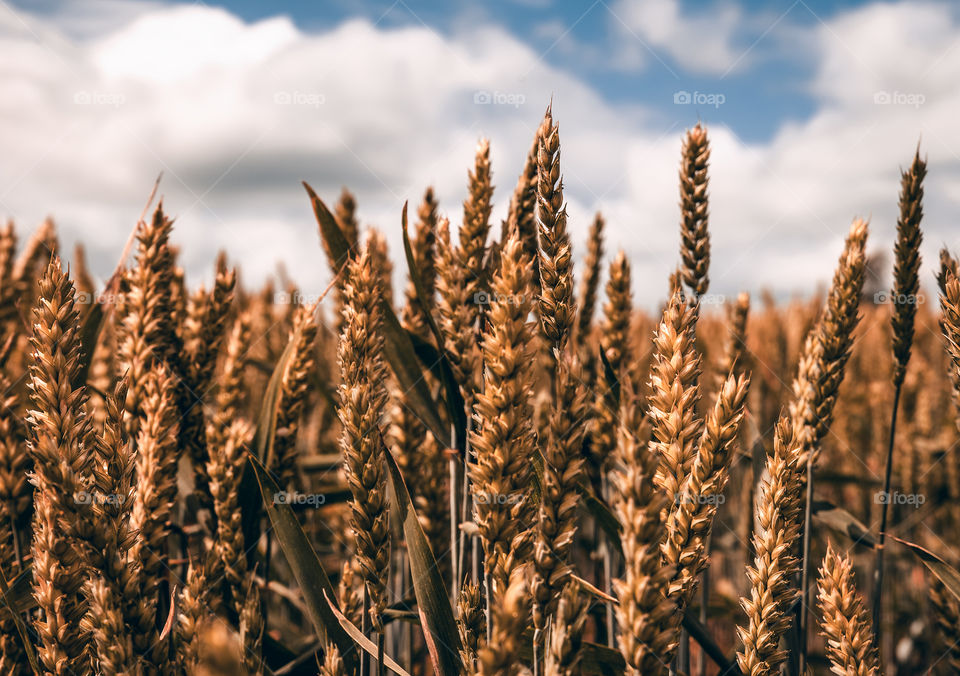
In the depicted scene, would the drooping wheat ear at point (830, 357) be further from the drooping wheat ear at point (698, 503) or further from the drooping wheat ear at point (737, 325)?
the drooping wheat ear at point (698, 503)

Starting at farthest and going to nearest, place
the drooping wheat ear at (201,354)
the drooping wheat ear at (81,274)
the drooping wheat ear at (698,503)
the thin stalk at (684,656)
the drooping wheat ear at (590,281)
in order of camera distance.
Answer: the drooping wheat ear at (81,274) → the drooping wheat ear at (590,281) → the drooping wheat ear at (201,354) → the thin stalk at (684,656) → the drooping wheat ear at (698,503)

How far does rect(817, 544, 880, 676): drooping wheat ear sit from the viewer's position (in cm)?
109

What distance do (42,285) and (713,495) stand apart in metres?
1.13

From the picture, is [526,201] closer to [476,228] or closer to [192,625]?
[476,228]

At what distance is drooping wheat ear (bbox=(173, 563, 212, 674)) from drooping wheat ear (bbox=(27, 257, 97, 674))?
0.16 metres

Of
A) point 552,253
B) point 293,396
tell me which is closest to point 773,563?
point 552,253

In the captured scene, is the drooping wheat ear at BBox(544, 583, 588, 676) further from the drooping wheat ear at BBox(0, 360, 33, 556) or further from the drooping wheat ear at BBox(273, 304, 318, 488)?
the drooping wheat ear at BBox(0, 360, 33, 556)

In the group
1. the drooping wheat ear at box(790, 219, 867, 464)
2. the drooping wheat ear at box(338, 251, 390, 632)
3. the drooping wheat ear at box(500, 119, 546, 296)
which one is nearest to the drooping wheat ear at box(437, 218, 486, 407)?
the drooping wheat ear at box(500, 119, 546, 296)

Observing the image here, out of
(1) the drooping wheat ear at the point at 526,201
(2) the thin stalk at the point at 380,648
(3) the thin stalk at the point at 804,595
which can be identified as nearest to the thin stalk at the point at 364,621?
(2) the thin stalk at the point at 380,648

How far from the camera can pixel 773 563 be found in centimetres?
107

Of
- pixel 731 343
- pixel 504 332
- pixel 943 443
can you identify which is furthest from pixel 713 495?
pixel 943 443

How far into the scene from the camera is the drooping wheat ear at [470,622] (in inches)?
41.4

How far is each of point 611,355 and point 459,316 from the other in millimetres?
715

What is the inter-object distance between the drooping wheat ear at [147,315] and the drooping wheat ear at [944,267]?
191cm
